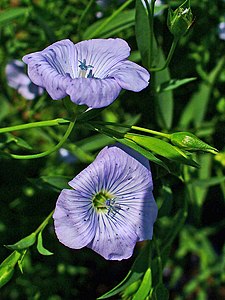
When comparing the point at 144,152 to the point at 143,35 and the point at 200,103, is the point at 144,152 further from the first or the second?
the point at 200,103

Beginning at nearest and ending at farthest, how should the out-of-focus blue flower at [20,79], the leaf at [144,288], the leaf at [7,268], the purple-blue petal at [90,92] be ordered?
the purple-blue petal at [90,92]
the leaf at [7,268]
the leaf at [144,288]
the out-of-focus blue flower at [20,79]

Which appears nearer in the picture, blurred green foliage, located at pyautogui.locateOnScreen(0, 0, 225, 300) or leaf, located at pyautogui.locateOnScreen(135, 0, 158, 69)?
leaf, located at pyautogui.locateOnScreen(135, 0, 158, 69)

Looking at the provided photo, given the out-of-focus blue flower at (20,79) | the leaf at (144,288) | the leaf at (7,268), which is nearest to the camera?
the leaf at (7,268)

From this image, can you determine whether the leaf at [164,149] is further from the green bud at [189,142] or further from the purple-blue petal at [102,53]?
the purple-blue petal at [102,53]

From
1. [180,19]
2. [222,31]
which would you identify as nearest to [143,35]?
[180,19]

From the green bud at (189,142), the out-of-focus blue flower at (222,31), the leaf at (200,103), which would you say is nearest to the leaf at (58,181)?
the green bud at (189,142)

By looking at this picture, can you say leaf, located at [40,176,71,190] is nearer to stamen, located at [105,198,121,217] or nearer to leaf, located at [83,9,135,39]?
stamen, located at [105,198,121,217]

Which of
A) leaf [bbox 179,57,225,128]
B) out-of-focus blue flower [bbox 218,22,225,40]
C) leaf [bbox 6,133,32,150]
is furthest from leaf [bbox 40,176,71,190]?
out-of-focus blue flower [bbox 218,22,225,40]
